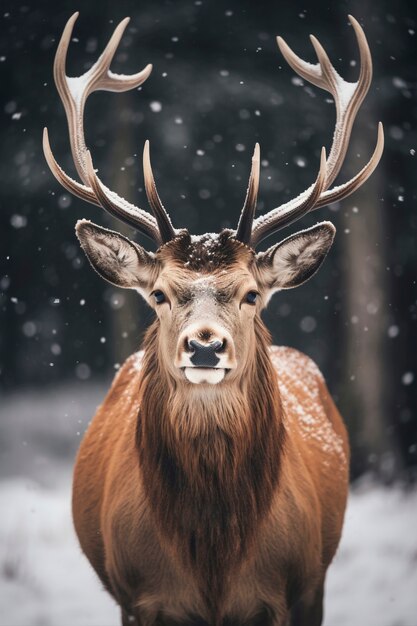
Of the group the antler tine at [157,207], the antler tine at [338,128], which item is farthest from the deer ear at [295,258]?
the antler tine at [157,207]

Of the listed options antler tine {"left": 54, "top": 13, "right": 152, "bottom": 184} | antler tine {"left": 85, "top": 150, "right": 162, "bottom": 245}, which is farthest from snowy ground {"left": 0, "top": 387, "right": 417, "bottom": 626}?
antler tine {"left": 54, "top": 13, "right": 152, "bottom": 184}

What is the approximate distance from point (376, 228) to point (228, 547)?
3.50m

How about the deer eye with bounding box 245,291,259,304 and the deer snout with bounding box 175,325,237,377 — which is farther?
the deer eye with bounding box 245,291,259,304

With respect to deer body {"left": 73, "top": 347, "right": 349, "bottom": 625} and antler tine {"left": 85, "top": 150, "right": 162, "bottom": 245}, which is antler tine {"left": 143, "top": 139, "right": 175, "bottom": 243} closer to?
antler tine {"left": 85, "top": 150, "right": 162, "bottom": 245}

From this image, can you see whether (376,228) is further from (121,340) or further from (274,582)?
(274,582)

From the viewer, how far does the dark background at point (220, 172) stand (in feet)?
18.6

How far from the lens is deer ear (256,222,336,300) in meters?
3.63

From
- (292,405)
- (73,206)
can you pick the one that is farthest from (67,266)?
(292,405)

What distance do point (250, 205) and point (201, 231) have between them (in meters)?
3.93

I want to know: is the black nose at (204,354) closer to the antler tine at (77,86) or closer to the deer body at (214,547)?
the deer body at (214,547)

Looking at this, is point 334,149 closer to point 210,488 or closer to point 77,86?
point 77,86

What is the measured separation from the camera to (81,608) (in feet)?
17.7

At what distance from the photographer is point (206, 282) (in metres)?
3.29

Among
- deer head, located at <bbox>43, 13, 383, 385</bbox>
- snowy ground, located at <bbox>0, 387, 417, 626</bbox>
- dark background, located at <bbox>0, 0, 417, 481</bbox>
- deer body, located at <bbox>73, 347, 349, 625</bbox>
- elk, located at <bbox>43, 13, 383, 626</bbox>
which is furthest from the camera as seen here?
dark background, located at <bbox>0, 0, 417, 481</bbox>
